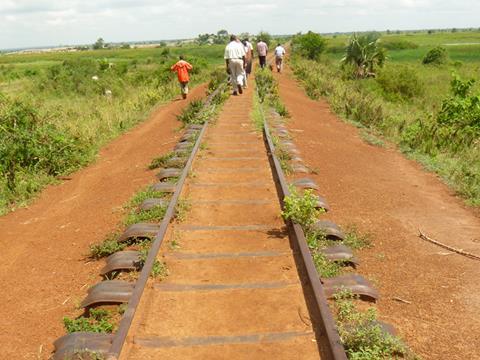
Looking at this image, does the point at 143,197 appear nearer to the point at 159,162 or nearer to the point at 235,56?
the point at 159,162

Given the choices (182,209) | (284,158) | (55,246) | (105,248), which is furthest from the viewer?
(284,158)

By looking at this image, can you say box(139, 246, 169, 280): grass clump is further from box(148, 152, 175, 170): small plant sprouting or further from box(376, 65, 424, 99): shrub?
box(376, 65, 424, 99): shrub

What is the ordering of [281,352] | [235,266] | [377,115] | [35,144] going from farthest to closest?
1. [377,115]
2. [35,144]
3. [235,266]
4. [281,352]

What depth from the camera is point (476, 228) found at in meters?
5.75

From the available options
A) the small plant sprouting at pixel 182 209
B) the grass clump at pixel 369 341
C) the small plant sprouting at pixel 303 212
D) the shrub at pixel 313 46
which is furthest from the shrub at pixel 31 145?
the shrub at pixel 313 46

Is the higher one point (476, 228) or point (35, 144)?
point (35, 144)

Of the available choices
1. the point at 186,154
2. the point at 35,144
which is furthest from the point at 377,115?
the point at 35,144

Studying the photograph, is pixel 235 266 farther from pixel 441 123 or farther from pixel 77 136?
pixel 441 123

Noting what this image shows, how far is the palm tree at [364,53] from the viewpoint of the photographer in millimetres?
28812

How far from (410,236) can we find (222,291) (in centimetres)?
273

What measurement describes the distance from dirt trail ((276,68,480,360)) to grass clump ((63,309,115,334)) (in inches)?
93.1

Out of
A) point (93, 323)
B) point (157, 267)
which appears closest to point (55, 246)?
point (157, 267)

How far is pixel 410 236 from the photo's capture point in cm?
548

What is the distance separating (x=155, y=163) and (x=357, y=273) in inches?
190
